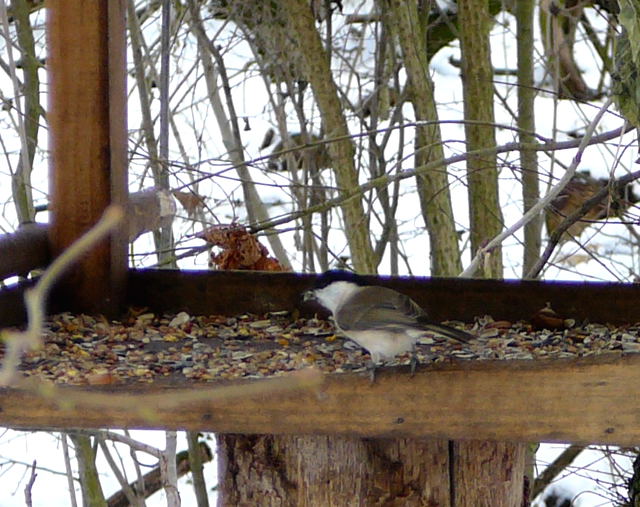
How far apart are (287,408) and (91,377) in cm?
36

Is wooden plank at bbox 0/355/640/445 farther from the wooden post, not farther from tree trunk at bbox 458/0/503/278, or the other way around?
A: tree trunk at bbox 458/0/503/278

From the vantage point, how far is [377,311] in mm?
2111

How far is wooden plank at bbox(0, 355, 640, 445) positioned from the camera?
1.72 meters

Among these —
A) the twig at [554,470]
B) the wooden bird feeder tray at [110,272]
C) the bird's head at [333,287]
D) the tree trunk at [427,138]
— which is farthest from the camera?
the twig at [554,470]

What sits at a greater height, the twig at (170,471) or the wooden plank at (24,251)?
the wooden plank at (24,251)

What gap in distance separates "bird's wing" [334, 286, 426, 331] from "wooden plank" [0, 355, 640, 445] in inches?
10.4

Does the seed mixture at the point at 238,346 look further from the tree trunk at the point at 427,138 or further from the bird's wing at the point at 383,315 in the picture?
the tree trunk at the point at 427,138

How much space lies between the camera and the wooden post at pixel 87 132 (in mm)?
2436

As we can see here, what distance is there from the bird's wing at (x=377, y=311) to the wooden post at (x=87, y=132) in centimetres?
64

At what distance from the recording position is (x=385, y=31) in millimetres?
3904

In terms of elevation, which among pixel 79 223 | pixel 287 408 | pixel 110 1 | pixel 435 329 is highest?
pixel 110 1

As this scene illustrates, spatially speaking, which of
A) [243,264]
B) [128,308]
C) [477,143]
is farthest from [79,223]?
[477,143]

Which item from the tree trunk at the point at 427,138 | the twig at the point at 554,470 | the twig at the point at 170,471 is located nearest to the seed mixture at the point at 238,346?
the twig at the point at 170,471

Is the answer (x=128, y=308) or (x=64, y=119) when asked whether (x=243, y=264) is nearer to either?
(x=128, y=308)
